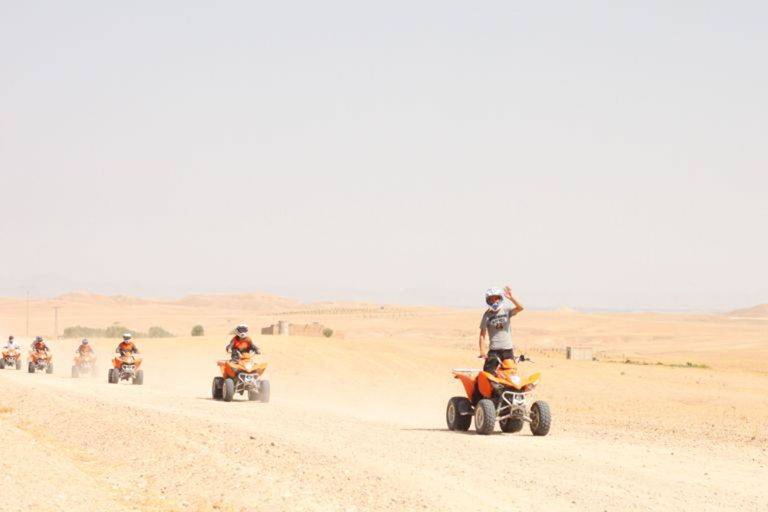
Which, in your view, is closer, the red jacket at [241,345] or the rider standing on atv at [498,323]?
the rider standing on atv at [498,323]

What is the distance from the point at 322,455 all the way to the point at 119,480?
275 cm

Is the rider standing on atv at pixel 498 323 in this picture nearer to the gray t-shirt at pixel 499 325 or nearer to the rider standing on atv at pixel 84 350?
the gray t-shirt at pixel 499 325

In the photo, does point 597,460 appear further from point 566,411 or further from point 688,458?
point 566,411

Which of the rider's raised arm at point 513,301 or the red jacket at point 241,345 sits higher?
the rider's raised arm at point 513,301

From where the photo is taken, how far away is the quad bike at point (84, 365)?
43625 mm

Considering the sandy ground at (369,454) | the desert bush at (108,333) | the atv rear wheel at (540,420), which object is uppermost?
the desert bush at (108,333)

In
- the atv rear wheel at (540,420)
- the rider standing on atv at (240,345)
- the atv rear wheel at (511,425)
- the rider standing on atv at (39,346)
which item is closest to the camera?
the atv rear wheel at (540,420)

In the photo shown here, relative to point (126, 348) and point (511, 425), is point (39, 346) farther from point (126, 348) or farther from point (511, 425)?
point (511, 425)

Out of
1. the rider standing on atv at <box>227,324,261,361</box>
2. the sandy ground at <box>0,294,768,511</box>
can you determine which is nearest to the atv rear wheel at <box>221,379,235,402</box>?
the sandy ground at <box>0,294,768,511</box>

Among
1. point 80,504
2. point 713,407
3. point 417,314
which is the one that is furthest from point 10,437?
point 417,314

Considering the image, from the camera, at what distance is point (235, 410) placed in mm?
25125

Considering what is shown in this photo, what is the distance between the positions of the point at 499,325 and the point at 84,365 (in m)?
27.5

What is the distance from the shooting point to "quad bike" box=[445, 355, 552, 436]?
64.5ft

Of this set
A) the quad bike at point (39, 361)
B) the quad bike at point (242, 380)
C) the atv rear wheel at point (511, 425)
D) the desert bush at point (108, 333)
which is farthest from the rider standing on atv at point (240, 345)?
the desert bush at point (108, 333)
